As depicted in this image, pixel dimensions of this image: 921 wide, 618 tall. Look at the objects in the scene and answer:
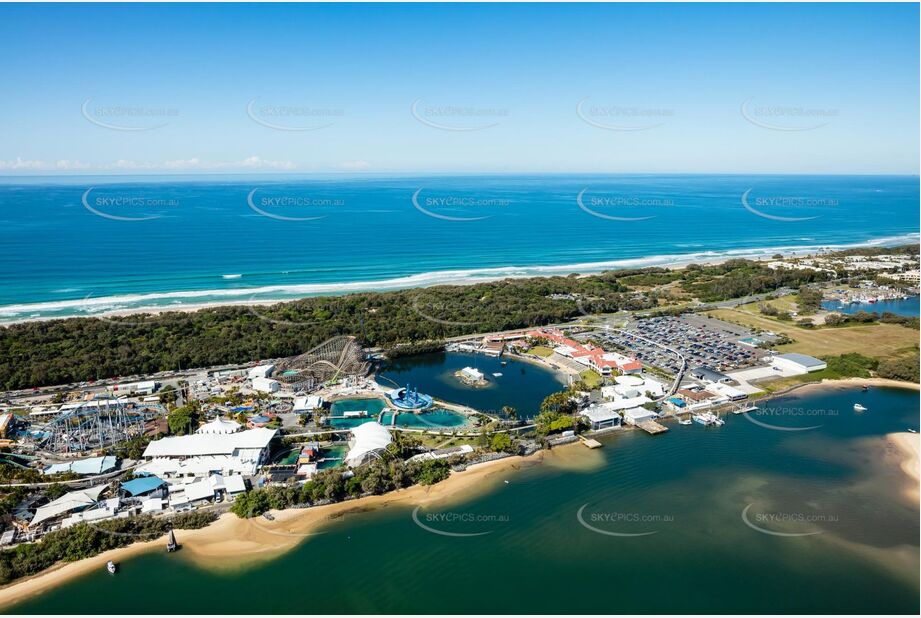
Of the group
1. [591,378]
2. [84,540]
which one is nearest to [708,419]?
[591,378]

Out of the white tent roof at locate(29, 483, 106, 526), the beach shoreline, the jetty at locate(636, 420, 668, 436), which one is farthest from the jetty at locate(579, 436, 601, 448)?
the beach shoreline

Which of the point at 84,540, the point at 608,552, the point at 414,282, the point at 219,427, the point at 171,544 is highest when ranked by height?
the point at 414,282

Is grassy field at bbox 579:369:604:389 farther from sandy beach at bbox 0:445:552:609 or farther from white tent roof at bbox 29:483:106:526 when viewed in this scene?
white tent roof at bbox 29:483:106:526

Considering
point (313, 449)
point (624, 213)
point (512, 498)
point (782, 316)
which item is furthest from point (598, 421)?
point (624, 213)

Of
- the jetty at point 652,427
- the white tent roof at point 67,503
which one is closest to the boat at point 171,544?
the white tent roof at point 67,503

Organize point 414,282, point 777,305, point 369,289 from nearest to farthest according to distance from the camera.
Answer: point 777,305, point 369,289, point 414,282

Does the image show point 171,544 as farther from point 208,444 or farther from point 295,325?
point 295,325

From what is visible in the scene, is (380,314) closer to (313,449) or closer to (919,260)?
(313,449)
